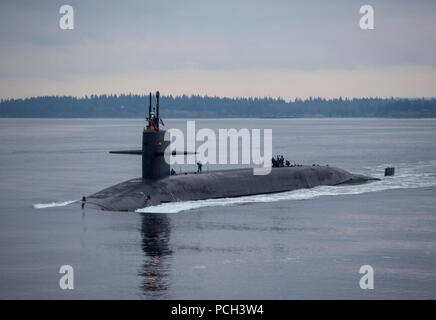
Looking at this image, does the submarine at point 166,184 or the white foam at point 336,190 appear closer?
the submarine at point 166,184

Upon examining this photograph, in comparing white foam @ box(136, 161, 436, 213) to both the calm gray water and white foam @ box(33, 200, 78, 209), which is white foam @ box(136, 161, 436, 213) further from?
white foam @ box(33, 200, 78, 209)

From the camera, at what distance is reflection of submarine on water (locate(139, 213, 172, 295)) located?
1043 inches

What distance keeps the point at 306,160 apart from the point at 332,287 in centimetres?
7450

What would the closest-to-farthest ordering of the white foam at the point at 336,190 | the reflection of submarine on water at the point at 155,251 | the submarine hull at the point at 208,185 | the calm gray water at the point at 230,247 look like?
1. the calm gray water at the point at 230,247
2. the reflection of submarine on water at the point at 155,251
3. the submarine hull at the point at 208,185
4. the white foam at the point at 336,190

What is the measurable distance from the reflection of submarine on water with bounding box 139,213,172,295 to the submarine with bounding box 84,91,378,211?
2.32 meters

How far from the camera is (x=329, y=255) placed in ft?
103

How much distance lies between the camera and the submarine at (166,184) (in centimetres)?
4175

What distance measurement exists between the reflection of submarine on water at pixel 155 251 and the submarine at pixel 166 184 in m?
2.32

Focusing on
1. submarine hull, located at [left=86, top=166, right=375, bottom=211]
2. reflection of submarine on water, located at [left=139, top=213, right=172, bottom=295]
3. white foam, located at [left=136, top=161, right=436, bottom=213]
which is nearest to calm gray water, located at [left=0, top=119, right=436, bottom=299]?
reflection of submarine on water, located at [left=139, top=213, right=172, bottom=295]

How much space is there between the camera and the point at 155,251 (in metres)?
32.0

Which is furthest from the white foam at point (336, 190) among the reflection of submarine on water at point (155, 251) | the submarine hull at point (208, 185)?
the reflection of submarine on water at point (155, 251)

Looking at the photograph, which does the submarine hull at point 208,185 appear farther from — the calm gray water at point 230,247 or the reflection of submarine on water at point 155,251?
the reflection of submarine on water at point 155,251
